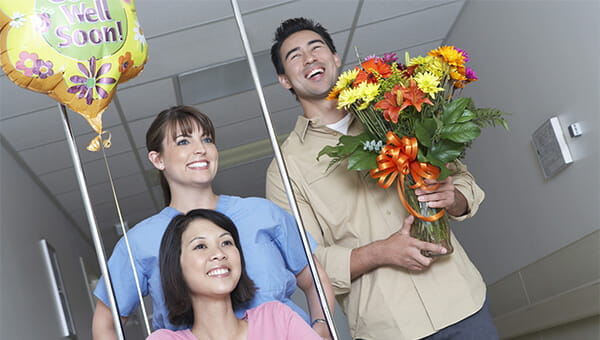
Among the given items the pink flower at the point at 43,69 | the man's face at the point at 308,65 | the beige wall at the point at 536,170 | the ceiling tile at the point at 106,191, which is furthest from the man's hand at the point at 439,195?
the ceiling tile at the point at 106,191

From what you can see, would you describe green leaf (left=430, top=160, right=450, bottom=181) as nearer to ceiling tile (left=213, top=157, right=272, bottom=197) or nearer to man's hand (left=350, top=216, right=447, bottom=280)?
man's hand (left=350, top=216, right=447, bottom=280)

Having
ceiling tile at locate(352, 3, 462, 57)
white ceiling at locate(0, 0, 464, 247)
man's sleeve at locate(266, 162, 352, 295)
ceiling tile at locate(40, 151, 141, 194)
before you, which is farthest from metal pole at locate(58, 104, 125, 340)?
ceiling tile at locate(40, 151, 141, 194)

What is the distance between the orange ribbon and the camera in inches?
69.0

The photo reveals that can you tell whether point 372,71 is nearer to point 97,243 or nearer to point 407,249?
point 407,249

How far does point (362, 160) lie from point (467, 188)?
47cm

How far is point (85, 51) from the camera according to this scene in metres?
1.52

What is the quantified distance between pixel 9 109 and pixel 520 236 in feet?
10.0

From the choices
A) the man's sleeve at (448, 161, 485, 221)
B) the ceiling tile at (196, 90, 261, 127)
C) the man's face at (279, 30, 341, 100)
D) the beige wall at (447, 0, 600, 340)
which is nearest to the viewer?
the man's sleeve at (448, 161, 485, 221)

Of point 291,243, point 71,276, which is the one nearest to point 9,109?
point 71,276

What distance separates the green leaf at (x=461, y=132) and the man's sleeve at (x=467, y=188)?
12.4 inches

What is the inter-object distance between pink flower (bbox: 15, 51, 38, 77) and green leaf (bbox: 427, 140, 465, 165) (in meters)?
1.04

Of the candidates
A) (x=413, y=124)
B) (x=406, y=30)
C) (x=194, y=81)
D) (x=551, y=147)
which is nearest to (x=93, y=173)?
(x=194, y=81)

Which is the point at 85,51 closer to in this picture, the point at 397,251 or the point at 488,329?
the point at 397,251

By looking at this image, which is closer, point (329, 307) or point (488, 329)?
point (329, 307)
